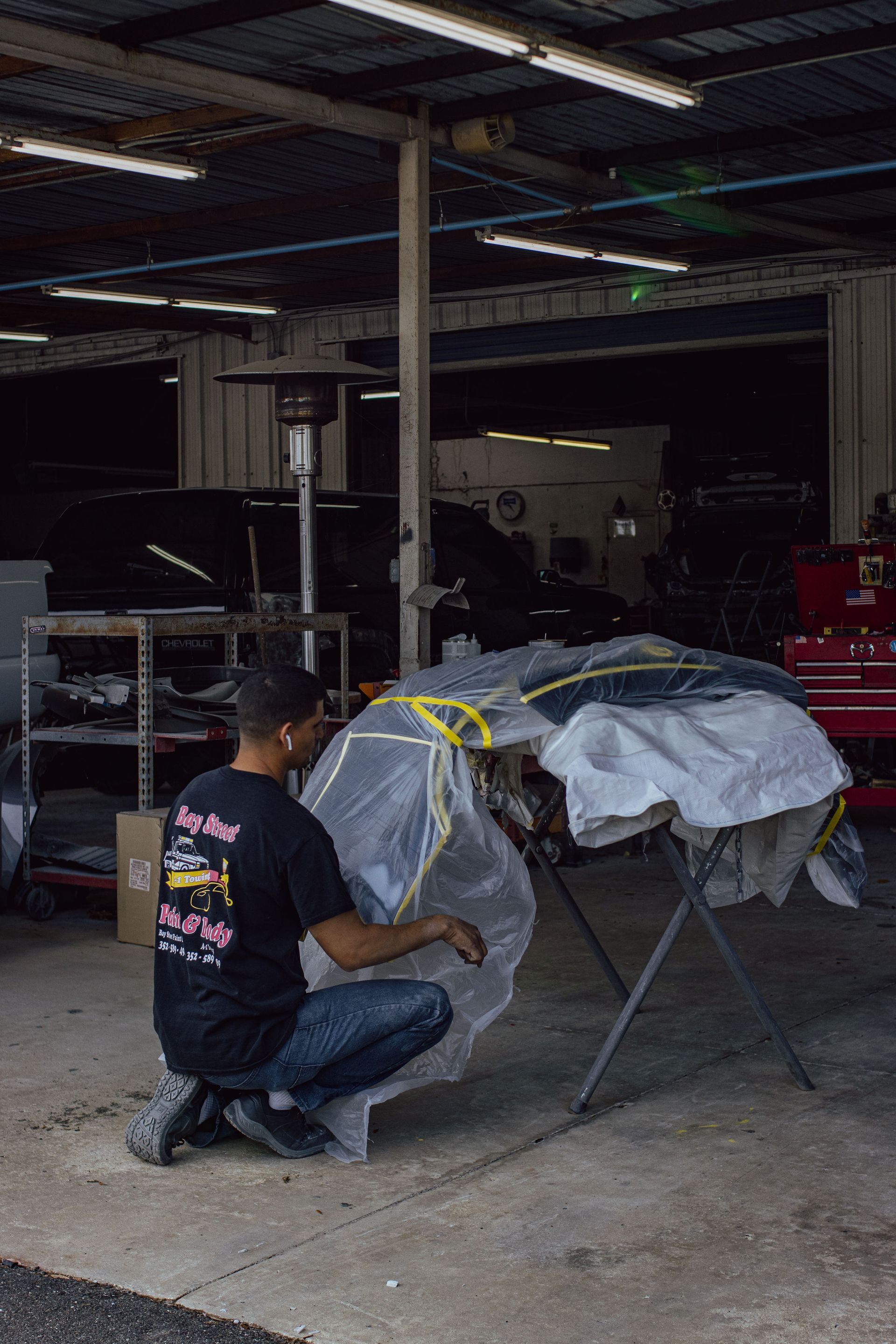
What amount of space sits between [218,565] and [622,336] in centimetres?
542

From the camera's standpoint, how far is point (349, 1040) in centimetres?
361

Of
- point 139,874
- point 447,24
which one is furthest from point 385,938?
point 447,24

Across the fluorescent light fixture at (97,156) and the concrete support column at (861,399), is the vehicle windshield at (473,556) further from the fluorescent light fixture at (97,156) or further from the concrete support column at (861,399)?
the fluorescent light fixture at (97,156)

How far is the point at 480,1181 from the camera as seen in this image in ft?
11.6

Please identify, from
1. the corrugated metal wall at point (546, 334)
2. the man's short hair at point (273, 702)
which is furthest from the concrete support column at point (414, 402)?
the corrugated metal wall at point (546, 334)

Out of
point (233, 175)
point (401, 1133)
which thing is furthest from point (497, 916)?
point (233, 175)

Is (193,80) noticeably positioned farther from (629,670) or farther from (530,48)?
(629,670)

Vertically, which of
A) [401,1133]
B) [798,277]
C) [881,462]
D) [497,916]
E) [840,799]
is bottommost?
[401,1133]

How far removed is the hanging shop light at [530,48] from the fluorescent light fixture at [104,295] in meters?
5.60

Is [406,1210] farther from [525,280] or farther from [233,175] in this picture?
[525,280]

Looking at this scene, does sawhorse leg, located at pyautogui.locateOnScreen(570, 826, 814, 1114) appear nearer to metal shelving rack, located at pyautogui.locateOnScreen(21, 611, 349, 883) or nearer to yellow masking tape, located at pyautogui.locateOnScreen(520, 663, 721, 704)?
yellow masking tape, located at pyautogui.locateOnScreen(520, 663, 721, 704)

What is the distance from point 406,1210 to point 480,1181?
250mm

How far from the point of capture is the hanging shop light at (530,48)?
225 inches

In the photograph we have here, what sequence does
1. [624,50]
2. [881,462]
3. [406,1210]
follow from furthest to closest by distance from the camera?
[881,462] < [624,50] < [406,1210]
